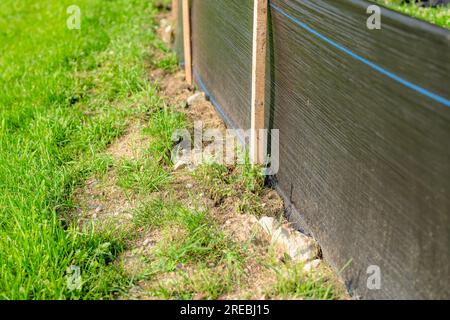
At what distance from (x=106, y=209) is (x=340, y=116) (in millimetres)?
1689

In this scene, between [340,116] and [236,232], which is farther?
[236,232]

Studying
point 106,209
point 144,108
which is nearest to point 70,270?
point 106,209

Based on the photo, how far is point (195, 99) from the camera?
17.3 feet

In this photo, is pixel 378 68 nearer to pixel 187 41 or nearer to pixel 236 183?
pixel 236 183

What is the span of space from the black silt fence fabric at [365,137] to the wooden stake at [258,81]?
57 mm

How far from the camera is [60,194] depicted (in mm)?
3621

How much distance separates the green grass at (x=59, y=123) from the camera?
280cm

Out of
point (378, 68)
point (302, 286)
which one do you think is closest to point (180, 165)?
point (302, 286)

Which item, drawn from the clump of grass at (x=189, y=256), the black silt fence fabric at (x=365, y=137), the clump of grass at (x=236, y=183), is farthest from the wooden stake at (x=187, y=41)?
the clump of grass at (x=189, y=256)

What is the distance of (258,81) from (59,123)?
200 centimetres

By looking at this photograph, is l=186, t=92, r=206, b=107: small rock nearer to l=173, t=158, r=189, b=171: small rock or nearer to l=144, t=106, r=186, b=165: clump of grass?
l=144, t=106, r=186, b=165: clump of grass

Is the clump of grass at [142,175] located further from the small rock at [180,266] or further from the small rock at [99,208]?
the small rock at [180,266]

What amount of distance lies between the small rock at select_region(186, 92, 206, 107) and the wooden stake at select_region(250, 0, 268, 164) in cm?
161

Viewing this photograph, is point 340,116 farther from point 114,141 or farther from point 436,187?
point 114,141
